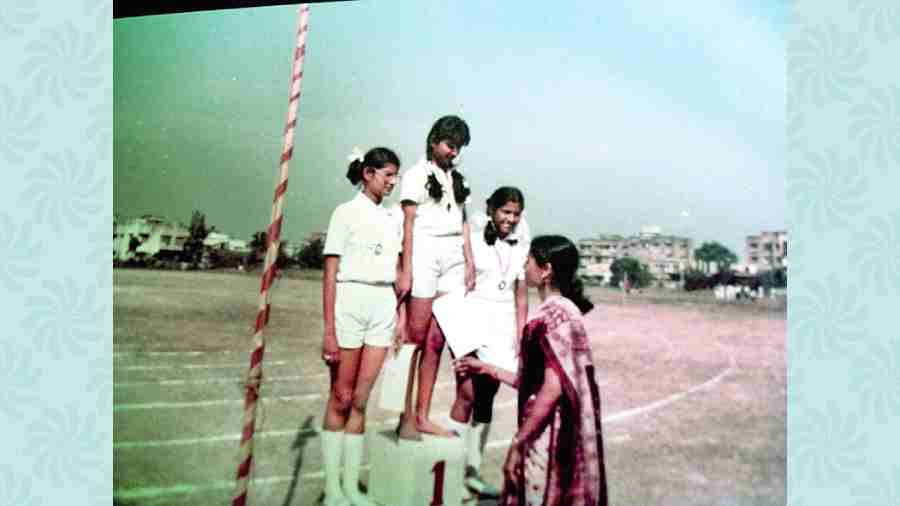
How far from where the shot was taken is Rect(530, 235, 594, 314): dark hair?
9.12 feet

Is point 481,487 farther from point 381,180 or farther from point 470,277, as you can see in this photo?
point 381,180

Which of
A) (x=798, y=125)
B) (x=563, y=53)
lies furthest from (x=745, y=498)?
(x=563, y=53)

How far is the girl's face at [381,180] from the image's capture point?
117 inches

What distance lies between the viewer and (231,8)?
3.19m

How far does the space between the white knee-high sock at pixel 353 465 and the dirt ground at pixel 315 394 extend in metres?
0.06

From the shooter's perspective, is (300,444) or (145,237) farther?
(145,237)

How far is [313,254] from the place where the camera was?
3031mm

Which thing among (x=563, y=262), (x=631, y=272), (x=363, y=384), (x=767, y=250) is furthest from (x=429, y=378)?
(x=767, y=250)

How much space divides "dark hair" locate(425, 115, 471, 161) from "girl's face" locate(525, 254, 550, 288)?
0.44 m

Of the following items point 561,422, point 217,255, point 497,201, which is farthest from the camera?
point 217,255

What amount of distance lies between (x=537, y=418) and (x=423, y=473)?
424 mm

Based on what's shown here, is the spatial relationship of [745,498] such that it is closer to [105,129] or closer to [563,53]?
[563,53]

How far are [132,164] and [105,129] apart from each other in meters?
0.15

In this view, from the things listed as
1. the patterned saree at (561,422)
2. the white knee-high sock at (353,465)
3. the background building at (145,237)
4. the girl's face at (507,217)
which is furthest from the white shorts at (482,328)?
the background building at (145,237)
